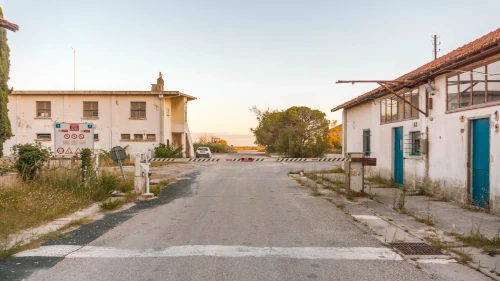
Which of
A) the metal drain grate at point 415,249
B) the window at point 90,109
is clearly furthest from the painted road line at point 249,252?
the window at point 90,109

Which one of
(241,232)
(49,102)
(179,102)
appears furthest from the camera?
(179,102)

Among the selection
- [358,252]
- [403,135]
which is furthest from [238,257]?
[403,135]

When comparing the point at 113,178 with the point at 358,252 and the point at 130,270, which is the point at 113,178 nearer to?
the point at 130,270

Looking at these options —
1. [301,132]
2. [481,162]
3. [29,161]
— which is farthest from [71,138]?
[301,132]

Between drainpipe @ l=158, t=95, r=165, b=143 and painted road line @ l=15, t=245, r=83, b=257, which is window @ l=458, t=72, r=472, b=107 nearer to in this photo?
painted road line @ l=15, t=245, r=83, b=257

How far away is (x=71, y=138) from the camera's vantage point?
12125 mm

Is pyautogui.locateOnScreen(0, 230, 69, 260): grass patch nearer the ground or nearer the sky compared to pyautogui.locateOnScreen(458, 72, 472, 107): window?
nearer the ground

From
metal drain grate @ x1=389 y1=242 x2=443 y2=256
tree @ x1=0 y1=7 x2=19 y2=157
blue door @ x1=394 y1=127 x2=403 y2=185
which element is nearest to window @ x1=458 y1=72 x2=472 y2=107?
blue door @ x1=394 y1=127 x2=403 y2=185

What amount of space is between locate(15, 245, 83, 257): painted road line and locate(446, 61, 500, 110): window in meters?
9.62

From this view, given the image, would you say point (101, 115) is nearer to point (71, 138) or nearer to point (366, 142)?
point (71, 138)

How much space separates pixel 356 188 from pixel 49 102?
30.5 m

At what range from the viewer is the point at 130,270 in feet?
16.6

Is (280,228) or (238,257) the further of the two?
(280,228)

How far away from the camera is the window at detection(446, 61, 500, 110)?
9.42 metres
